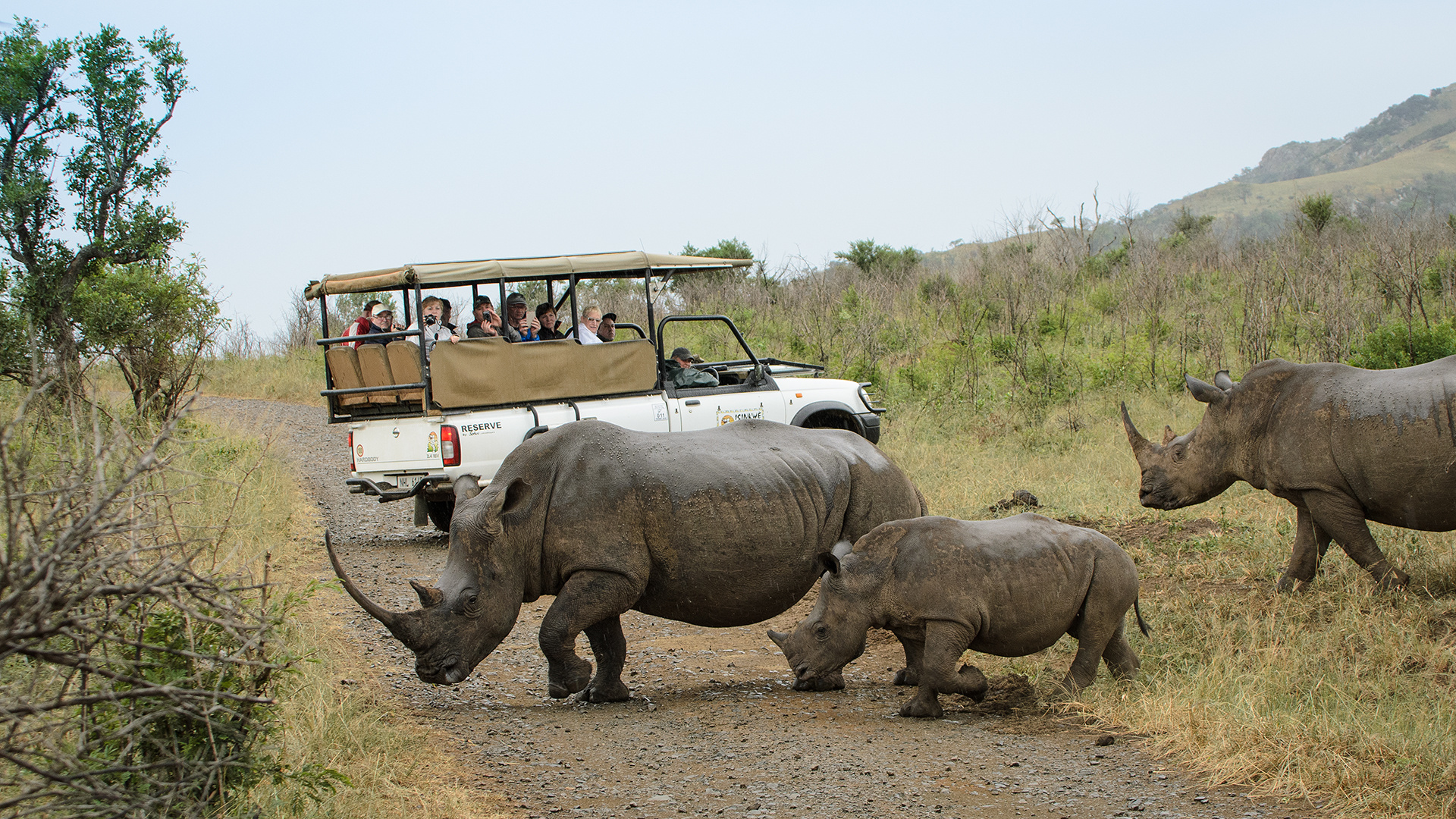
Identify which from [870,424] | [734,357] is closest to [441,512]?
[870,424]

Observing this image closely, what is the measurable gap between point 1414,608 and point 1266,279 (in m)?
10.7

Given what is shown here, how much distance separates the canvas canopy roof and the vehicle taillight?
1285 millimetres

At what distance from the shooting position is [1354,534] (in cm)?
718

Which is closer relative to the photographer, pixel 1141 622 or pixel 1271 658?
pixel 1271 658

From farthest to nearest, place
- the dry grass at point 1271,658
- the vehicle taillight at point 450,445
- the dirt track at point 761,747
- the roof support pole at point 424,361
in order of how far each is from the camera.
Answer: the vehicle taillight at point 450,445
the roof support pole at point 424,361
the dry grass at point 1271,658
the dirt track at point 761,747

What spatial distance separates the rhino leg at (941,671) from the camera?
18.1 ft

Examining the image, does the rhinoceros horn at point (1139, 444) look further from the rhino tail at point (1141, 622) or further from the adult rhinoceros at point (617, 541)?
the adult rhinoceros at point (617, 541)

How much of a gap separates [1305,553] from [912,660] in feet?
10.1

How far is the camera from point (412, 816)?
433 centimetres

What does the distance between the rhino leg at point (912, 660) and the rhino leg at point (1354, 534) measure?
2.96 meters

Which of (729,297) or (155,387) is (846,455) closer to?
(155,387)

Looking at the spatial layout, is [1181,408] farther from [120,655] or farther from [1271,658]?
[120,655]

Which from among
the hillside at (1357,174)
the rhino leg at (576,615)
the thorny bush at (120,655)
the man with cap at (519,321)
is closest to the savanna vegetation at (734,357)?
the thorny bush at (120,655)

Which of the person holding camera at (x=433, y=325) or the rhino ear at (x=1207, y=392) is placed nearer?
the rhino ear at (x=1207, y=392)
